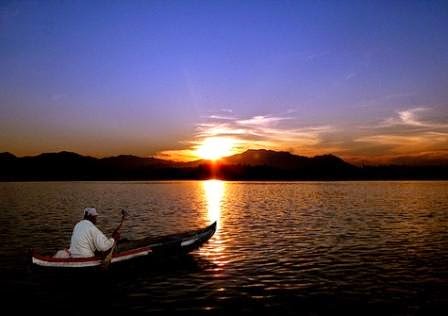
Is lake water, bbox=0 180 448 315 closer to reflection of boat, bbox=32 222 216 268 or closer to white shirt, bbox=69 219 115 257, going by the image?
reflection of boat, bbox=32 222 216 268

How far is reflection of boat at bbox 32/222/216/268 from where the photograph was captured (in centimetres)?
1961

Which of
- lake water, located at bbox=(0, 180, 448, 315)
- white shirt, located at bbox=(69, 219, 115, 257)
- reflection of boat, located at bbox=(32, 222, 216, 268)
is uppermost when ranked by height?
white shirt, located at bbox=(69, 219, 115, 257)

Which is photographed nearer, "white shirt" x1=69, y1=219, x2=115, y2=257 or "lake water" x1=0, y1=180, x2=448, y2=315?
"lake water" x1=0, y1=180, x2=448, y2=315

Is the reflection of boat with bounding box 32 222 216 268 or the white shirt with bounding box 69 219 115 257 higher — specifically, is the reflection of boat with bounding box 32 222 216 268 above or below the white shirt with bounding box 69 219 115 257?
below

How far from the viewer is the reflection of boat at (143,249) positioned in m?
19.6

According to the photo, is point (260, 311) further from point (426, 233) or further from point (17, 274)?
point (426, 233)

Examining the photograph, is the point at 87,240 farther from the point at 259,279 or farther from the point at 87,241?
the point at 259,279

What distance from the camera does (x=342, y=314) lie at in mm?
15586

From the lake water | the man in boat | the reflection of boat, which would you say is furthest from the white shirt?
the lake water

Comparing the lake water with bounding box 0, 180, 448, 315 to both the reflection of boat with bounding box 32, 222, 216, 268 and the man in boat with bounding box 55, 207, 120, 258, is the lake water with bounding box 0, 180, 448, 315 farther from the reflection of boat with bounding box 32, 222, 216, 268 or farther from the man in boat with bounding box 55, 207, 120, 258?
the man in boat with bounding box 55, 207, 120, 258

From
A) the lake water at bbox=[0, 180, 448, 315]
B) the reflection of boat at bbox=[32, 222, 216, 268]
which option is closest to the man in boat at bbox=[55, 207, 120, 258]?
the reflection of boat at bbox=[32, 222, 216, 268]

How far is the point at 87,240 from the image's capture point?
19844mm

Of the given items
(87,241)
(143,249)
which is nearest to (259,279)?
(143,249)

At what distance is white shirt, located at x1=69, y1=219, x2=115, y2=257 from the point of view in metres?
19.6
